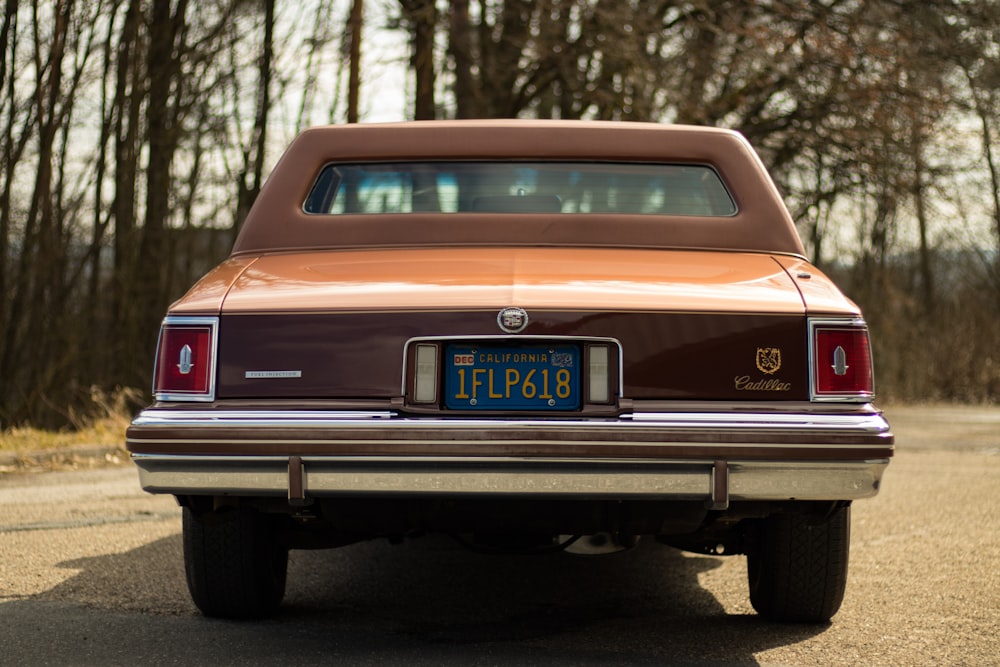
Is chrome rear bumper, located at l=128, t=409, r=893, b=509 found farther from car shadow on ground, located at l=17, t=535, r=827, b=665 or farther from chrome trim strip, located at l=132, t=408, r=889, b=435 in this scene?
car shadow on ground, located at l=17, t=535, r=827, b=665

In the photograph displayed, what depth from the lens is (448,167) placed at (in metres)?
4.70

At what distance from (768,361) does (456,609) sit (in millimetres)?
1641

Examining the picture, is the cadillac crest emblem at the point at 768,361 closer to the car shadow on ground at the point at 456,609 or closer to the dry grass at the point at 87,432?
the car shadow on ground at the point at 456,609

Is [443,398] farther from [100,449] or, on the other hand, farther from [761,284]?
[100,449]

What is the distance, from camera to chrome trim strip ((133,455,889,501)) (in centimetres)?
337

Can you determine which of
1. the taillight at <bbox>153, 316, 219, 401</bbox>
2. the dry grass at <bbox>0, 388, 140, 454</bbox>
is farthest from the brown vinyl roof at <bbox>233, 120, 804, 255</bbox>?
the dry grass at <bbox>0, 388, 140, 454</bbox>

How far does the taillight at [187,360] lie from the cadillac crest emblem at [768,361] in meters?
1.61

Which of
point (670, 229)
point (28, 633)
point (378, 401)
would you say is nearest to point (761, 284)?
point (670, 229)

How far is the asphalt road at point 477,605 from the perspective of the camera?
3.78m

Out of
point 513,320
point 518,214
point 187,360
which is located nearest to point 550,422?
point 513,320

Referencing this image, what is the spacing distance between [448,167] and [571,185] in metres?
0.48

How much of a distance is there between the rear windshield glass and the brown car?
46cm

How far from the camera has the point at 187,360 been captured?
3631 mm

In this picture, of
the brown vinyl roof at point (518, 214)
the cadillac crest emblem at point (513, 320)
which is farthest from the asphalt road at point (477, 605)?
the brown vinyl roof at point (518, 214)
